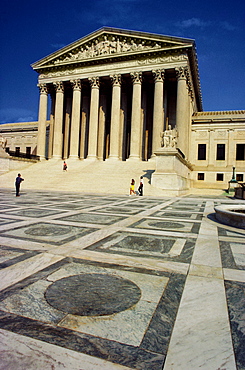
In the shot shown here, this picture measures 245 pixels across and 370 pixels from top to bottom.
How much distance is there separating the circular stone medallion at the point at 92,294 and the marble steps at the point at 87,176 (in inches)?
712

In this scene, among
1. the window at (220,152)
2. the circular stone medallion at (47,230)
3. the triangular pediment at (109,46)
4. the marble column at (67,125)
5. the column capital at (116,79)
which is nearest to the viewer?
the circular stone medallion at (47,230)

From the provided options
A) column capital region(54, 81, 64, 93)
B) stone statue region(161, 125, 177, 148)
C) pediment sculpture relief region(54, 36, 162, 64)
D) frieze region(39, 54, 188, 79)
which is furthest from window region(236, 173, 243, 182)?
column capital region(54, 81, 64, 93)

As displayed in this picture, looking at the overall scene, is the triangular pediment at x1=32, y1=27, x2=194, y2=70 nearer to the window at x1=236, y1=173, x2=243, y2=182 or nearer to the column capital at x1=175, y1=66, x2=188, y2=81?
the column capital at x1=175, y1=66, x2=188, y2=81

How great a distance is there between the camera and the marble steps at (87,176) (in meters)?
22.9

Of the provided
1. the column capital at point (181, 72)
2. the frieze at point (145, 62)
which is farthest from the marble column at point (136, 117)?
the column capital at point (181, 72)

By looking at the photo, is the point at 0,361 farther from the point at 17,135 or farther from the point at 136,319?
the point at 17,135

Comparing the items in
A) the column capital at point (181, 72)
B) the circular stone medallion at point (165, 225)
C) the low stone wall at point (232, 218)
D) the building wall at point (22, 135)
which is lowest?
the circular stone medallion at point (165, 225)

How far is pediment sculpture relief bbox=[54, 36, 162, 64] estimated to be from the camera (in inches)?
1366

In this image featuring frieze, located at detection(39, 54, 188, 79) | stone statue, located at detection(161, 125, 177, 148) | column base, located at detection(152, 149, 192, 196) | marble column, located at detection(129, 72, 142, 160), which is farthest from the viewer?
marble column, located at detection(129, 72, 142, 160)

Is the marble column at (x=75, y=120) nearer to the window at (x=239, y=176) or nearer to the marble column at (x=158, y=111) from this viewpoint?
the marble column at (x=158, y=111)

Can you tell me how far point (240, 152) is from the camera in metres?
39.4

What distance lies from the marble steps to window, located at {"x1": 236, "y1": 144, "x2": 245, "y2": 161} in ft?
52.8

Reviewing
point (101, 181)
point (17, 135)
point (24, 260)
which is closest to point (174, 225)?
point (24, 260)

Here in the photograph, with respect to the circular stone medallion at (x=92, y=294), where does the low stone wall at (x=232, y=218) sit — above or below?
above
